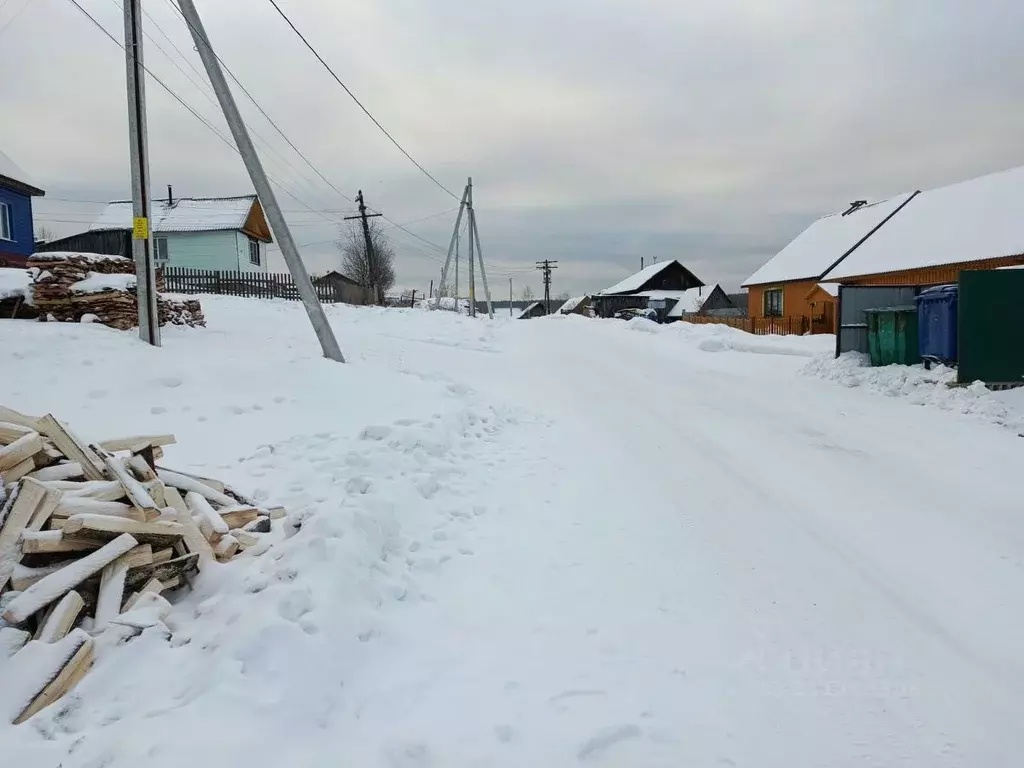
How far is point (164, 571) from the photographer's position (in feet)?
11.1

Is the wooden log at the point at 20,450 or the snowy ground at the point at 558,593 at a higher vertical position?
the wooden log at the point at 20,450

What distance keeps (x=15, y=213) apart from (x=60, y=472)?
24404 mm

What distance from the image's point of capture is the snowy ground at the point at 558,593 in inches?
101

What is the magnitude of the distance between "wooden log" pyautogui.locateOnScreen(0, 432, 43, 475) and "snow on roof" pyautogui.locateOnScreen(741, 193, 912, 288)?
1150 inches

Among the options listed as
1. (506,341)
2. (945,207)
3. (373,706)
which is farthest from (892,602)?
(945,207)

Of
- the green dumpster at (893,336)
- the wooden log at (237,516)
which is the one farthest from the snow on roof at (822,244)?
the wooden log at (237,516)

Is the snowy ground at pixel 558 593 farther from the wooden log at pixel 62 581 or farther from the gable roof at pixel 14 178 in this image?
the gable roof at pixel 14 178

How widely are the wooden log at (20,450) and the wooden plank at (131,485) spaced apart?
0.38 metres

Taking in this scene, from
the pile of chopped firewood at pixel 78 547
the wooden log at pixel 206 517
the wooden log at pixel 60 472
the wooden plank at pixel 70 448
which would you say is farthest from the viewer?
the wooden log at pixel 206 517

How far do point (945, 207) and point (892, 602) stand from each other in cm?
2639

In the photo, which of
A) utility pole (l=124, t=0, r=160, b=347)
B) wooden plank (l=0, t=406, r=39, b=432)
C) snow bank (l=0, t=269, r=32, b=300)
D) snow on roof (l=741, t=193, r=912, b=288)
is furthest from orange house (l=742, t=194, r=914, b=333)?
wooden plank (l=0, t=406, r=39, b=432)

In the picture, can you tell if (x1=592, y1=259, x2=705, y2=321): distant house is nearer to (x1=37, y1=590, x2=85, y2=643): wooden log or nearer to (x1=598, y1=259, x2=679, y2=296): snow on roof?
(x1=598, y1=259, x2=679, y2=296): snow on roof

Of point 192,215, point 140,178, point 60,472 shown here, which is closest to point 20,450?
point 60,472

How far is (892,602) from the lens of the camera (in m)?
3.66
